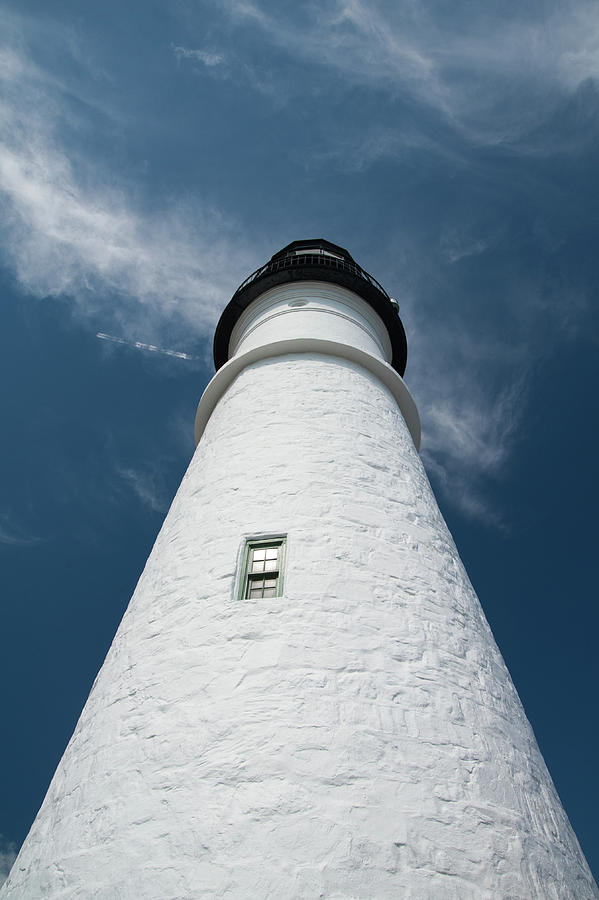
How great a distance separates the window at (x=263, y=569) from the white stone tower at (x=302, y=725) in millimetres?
22

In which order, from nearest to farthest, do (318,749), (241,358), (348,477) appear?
(318,749) → (348,477) → (241,358)

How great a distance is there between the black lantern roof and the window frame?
9.36m

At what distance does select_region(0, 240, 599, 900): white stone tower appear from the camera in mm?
3742

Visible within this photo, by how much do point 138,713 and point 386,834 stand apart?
2.20 meters

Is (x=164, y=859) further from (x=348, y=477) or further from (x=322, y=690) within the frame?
(x=348, y=477)

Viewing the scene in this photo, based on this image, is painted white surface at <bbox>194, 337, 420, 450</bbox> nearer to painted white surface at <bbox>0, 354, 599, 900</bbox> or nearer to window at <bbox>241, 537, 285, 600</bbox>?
painted white surface at <bbox>0, 354, 599, 900</bbox>

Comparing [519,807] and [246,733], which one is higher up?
[246,733]

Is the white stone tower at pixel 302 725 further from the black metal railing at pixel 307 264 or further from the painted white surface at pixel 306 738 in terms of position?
the black metal railing at pixel 307 264

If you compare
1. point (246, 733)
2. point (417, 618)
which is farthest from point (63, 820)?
point (417, 618)

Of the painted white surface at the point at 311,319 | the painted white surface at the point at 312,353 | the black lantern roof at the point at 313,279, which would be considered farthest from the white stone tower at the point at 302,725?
the black lantern roof at the point at 313,279

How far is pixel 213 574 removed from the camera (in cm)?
588

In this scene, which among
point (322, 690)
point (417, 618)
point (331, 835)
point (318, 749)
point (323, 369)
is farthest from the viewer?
point (323, 369)

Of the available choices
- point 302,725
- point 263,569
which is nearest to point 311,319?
point 263,569

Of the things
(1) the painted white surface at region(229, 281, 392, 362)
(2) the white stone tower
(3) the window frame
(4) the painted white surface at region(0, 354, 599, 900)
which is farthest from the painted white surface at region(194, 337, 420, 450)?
(3) the window frame
